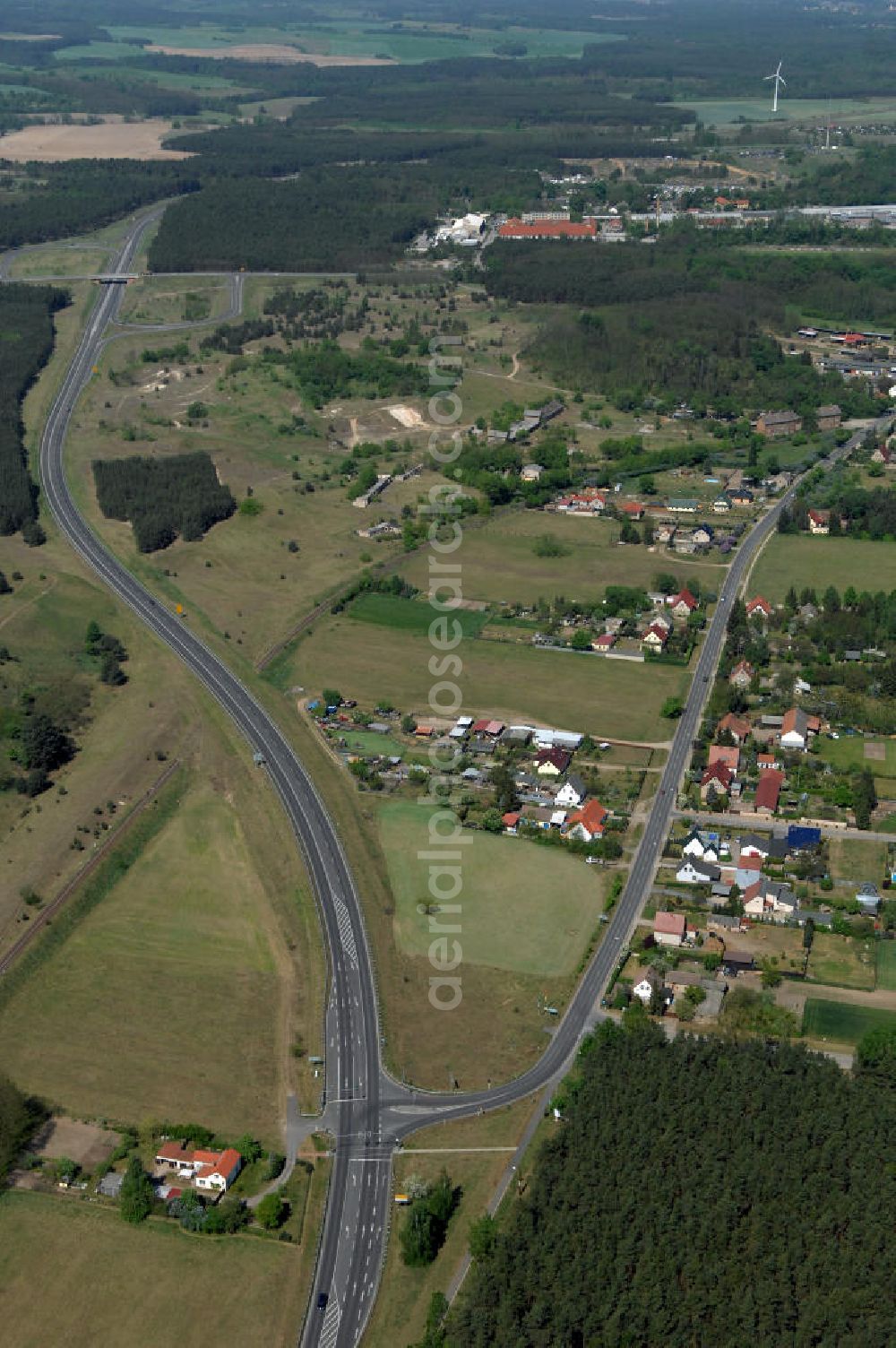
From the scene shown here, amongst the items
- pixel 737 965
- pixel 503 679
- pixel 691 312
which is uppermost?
pixel 691 312

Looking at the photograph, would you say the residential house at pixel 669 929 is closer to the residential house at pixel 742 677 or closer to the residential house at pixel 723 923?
the residential house at pixel 723 923

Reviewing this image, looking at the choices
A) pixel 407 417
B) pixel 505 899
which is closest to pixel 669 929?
pixel 505 899

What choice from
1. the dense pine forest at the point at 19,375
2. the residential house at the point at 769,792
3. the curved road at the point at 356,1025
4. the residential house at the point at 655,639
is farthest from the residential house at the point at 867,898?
the dense pine forest at the point at 19,375

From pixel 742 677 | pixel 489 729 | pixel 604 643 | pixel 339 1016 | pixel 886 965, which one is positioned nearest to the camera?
pixel 339 1016

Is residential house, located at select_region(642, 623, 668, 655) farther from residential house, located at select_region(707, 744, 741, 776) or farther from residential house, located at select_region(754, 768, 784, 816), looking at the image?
residential house, located at select_region(754, 768, 784, 816)

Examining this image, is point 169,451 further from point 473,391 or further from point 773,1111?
point 773,1111

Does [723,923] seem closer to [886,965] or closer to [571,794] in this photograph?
[886,965]

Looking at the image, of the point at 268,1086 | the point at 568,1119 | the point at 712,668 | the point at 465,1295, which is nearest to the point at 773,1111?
the point at 568,1119
